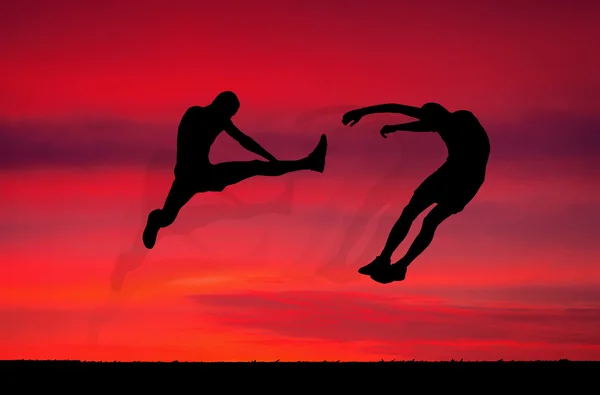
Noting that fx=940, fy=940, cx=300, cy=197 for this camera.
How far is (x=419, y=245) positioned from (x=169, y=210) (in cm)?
440

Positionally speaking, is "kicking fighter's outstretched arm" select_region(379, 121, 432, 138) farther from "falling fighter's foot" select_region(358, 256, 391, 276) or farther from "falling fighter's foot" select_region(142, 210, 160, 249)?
"falling fighter's foot" select_region(142, 210, 160, 249)

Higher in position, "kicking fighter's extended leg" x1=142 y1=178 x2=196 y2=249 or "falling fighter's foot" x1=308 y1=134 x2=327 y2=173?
"falling fighter's foot" x1=308 y1=134 x2=327 y2=173

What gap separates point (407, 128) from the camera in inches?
590

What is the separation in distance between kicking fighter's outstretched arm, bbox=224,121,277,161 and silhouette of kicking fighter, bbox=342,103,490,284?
151 centimetres

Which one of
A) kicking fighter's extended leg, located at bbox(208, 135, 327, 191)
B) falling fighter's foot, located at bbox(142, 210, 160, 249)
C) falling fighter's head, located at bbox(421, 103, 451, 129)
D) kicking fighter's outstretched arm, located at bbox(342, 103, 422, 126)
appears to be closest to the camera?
kicking fighter's outstretched arm, located at bbox(342, 103, 422, 126)

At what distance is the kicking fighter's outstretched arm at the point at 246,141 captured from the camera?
15.5 metres

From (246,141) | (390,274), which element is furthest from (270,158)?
(390,274)

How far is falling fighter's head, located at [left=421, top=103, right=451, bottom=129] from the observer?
1487 centimetres

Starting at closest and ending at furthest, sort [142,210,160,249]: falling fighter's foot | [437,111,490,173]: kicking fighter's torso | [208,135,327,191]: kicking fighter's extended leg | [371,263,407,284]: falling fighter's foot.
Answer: [437,111,490,173]: kicking fighter's torso < [371,263,407,284]: falling fighter's foot < [208,135,327,191]: kicking fighter's extended leg < [142,210,160,249]: falling fighter's foot

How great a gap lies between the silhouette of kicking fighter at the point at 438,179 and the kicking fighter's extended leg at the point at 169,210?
123 inches
